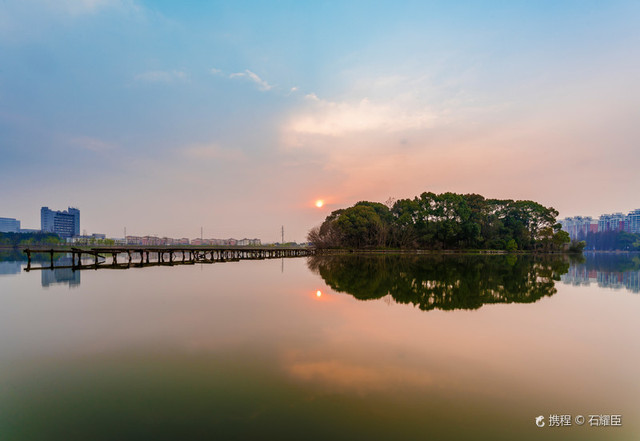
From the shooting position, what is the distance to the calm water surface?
5.21 meters

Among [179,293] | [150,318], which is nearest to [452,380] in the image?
[150,318]

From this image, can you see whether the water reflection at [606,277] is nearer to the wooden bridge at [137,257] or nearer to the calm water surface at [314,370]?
the calm water surface at [314,370]

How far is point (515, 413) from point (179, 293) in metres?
16.2

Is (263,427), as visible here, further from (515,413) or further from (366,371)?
(515,413)

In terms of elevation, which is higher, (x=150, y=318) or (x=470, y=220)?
(x=470, y=220)

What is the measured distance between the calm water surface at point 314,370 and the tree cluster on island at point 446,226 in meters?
60.4

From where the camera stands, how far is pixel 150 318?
39.5 feet

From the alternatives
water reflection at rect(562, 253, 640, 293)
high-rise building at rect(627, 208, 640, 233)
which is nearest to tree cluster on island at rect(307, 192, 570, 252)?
water reflection at rect(562, 253, 640, 293)

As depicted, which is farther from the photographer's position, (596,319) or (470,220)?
(470,220)

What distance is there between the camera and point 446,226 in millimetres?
75188

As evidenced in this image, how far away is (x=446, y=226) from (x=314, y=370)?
7438 centimetres

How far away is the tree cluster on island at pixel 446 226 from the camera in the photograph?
249 ft

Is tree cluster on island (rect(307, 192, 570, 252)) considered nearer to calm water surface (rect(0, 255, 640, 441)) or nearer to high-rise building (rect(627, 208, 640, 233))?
calm water surface (rect(0, 255, 640, 441))

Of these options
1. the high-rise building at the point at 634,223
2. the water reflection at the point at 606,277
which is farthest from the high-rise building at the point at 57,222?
Answer: the high-rise building at the point at 634,223
